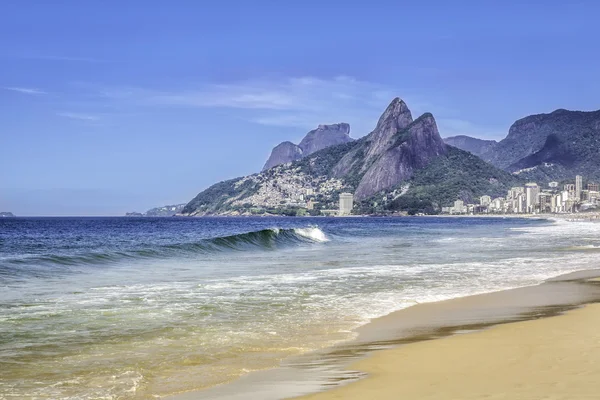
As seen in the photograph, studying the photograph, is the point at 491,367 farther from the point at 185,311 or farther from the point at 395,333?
Result: the point at 185,311

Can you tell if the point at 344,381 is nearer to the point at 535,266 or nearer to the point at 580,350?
the point at 580,350

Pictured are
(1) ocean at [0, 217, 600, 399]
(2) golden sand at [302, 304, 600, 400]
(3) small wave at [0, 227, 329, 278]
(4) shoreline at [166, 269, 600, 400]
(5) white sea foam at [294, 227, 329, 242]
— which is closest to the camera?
(2) golden sand at [302, 304, 600, 400]

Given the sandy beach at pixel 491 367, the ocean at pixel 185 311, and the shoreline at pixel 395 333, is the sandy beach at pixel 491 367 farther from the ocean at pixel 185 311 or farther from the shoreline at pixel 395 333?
the ocean at pixel 185 311

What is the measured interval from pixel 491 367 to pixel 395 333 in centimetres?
272

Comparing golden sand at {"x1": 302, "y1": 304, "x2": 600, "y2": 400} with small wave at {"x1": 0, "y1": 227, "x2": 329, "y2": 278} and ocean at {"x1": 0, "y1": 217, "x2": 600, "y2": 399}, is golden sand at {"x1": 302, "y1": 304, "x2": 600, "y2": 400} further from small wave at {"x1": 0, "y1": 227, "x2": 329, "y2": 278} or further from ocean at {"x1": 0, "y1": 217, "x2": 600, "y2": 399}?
small wave at {"x1": 0, "y1": 227, "x2": 329, "y2": 278}

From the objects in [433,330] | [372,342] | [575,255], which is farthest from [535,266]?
[372,342]

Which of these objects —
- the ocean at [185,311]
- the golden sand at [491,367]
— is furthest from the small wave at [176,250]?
the golden sand at [491,367]

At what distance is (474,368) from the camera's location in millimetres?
6527

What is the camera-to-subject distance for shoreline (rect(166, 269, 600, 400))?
19.6 feet

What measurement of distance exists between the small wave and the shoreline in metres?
13.4

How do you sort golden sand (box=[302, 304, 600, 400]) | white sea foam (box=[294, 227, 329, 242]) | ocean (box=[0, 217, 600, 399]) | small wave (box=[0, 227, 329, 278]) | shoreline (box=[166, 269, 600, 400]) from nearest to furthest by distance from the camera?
golden sand (box=[302, 304, 600, 400]) → shoreline (box=[166, 269, 600, 400]) → ocean (box=[0, 217, 600, 399]) → small wave (box=[0, 227, 329, 278]) → white sea foam (box=[294, 227, 329, 242])

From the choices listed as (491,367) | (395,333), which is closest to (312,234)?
(395,333)

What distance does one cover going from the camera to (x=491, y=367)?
21.5ft

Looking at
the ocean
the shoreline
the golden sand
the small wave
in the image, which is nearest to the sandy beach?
the golden sand
